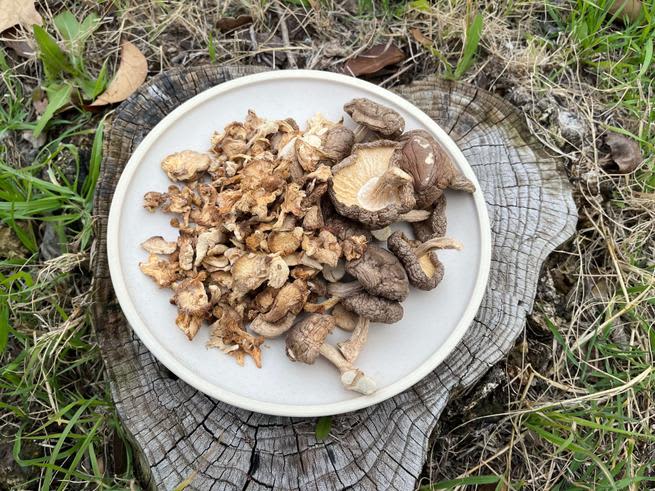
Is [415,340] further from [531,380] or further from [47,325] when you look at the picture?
[47,325]

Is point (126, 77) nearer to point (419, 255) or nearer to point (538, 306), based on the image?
point (419, 255)

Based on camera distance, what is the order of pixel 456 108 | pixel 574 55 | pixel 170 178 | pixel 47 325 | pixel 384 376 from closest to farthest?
pixel 384 376 → pixel 170 178 → pixel 47 325 → pixel 456 108 → pixel 574 55

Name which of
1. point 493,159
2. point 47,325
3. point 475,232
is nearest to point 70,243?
point 47,325

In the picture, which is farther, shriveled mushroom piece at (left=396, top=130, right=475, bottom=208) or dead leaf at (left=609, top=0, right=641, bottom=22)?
dead leaf at (left=609, top=0, right=641, bottom=22)

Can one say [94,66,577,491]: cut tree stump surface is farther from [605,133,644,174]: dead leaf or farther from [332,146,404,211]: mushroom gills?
[332,146,404,211]: mushroom gills

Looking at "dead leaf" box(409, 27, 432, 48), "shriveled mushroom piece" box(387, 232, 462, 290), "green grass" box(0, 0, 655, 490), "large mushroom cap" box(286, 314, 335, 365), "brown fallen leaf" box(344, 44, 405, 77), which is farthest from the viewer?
"dead leaf" box(409, 27, 432, 48)

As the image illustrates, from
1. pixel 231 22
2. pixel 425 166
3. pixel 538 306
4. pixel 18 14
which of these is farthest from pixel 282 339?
pixel 18 14

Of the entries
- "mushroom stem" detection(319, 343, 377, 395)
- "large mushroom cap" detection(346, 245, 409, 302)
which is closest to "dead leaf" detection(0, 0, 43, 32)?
"large mushroom cap" detection(346, 245, 409, 302)
